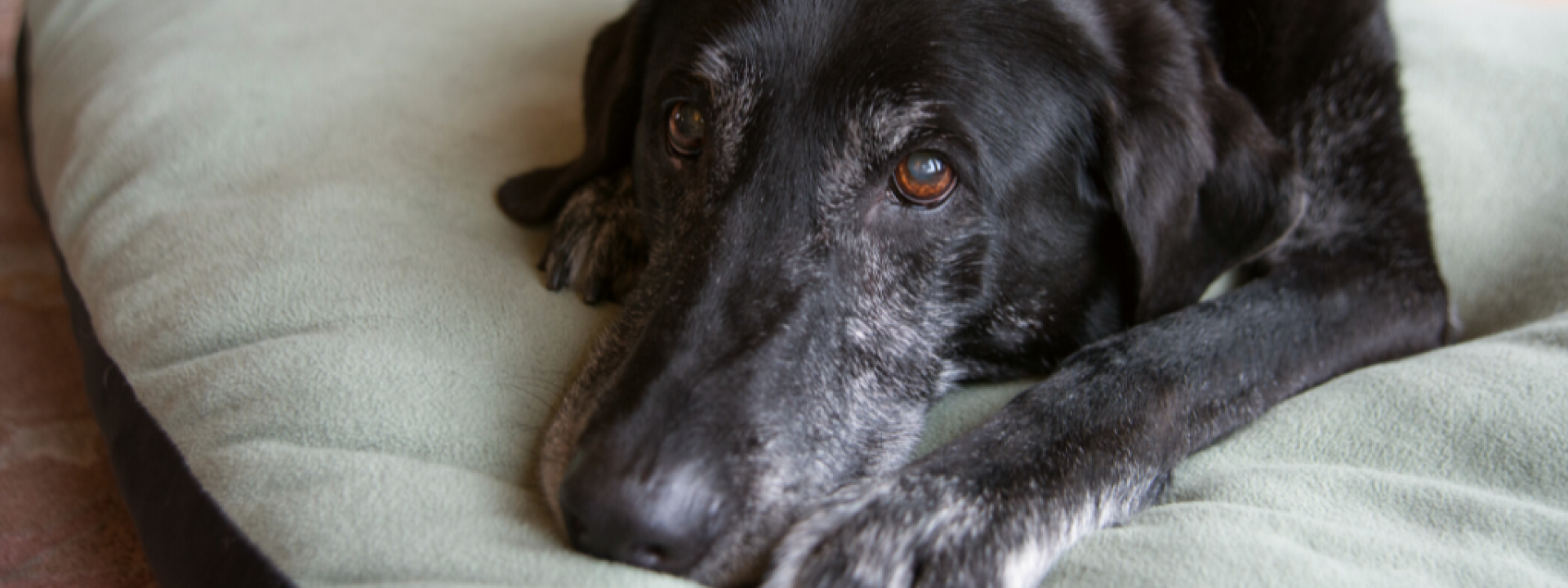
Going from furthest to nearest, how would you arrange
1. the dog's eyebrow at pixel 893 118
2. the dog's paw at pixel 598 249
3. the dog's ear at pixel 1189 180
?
1. the dog's paw at pixel 598 249
2. the dog's ear at pixel 1189 180
3. the dog's eyebrow at pixel 893 118

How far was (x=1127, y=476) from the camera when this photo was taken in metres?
1.39

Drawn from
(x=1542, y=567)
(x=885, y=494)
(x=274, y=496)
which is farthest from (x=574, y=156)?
(x=1542, y=567)

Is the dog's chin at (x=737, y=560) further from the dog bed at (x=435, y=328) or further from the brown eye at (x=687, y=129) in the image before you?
the brown eye at (x=687, y=129)

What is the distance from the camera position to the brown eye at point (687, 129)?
158 cm

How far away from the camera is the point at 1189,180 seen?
1.58 meters

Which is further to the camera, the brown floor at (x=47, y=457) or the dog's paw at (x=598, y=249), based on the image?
the dog's paw at (x=598, y=249)

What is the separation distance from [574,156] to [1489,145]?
196 cm

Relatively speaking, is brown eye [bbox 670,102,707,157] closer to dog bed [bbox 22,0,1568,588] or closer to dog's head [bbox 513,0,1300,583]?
dog's head [bbox 513,0,1300,583]

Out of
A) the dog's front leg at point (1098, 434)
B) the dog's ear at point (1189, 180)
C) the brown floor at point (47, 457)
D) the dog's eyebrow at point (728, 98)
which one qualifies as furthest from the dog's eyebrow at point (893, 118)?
the brown floor at point (47, 457)

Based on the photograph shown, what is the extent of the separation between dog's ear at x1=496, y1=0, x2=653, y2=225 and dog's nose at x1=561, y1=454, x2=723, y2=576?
87cm

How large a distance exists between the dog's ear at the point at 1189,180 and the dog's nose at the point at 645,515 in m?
0.83

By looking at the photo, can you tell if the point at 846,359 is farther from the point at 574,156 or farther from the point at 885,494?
the point at 574,156

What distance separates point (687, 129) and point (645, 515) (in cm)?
70

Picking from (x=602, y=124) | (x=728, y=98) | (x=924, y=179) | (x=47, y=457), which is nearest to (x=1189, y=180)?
(x=924, y=179)
